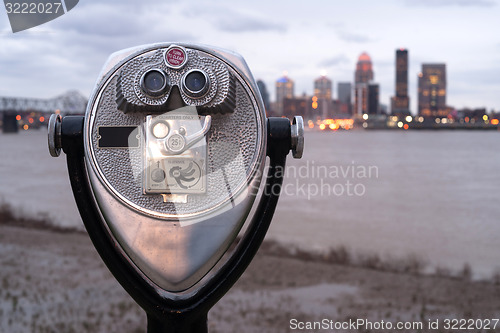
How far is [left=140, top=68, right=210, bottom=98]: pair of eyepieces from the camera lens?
138 centimetres

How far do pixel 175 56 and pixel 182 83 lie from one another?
0.09 metres

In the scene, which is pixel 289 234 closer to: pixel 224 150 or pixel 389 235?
pixel 389 235

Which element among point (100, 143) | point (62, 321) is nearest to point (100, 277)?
point (62, 321)

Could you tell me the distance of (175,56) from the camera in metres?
1.43

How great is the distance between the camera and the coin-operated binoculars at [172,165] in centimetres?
139

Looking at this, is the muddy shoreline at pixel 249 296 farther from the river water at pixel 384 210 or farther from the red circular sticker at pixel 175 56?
the red circular sticker at pixel 175 56

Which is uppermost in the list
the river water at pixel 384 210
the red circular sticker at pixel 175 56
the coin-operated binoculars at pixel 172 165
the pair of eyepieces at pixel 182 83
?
the red circular sticker at pixel 175 56

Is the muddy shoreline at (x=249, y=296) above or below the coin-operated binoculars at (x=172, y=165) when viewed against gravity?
below

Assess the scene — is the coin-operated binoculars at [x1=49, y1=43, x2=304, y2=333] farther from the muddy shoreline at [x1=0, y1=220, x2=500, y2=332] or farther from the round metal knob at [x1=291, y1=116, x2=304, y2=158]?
the muddy shoreline at [x1=0, y1=220, x2=500, y2=332]

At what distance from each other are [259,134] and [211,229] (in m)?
0.28

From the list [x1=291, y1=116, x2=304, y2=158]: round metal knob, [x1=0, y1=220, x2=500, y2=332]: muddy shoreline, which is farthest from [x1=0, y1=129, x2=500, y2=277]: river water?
[x1=291, y1=116, x2=304, y2=158]: round metal knob

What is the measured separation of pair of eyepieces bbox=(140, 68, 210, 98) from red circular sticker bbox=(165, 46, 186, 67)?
0.04 meters

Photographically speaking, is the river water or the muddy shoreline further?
the river water

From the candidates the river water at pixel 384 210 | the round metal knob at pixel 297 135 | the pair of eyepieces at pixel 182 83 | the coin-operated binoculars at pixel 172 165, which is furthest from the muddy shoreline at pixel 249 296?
the pair of eyepieces at pixel 182 83
